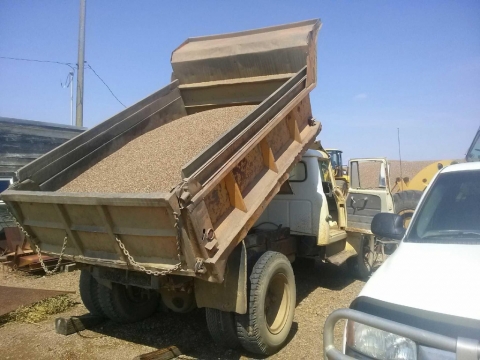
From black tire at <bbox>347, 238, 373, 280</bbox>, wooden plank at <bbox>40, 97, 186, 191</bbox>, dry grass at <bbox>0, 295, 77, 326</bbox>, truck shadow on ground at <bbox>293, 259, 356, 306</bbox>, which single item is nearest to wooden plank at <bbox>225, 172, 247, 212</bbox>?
wooden plank at <bbox>40, 97, 186, 191</bbox>

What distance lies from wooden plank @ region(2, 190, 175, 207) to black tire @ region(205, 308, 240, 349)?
158cm

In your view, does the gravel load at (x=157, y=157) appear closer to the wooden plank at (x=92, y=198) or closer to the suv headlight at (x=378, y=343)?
the wooden plank at (x=92, y=198)

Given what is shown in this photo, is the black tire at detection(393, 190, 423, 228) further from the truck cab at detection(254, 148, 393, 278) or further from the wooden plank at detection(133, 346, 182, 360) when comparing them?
the wooden plank at detection(133, 346, 182, 360)

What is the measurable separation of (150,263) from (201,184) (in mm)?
903

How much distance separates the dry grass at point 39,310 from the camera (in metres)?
5.81

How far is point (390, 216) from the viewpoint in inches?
137

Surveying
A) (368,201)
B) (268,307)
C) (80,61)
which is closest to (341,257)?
(368,201)

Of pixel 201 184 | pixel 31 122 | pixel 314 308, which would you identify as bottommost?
pixel 314 308

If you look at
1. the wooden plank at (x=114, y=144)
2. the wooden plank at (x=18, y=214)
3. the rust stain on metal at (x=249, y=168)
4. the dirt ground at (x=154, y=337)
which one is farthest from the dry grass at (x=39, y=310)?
the rust stain on metal at (x=249, y=168)

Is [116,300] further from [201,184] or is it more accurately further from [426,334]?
[426,334]

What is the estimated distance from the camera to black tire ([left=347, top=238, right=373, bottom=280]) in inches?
293

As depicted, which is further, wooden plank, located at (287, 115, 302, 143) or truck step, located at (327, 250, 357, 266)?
truck step, located at (327, 250, 357, 266)

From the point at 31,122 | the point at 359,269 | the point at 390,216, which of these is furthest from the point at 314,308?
the point at 31,122

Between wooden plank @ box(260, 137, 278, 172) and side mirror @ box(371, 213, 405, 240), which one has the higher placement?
wooden plank @ box(260, 137, 278, 172)
